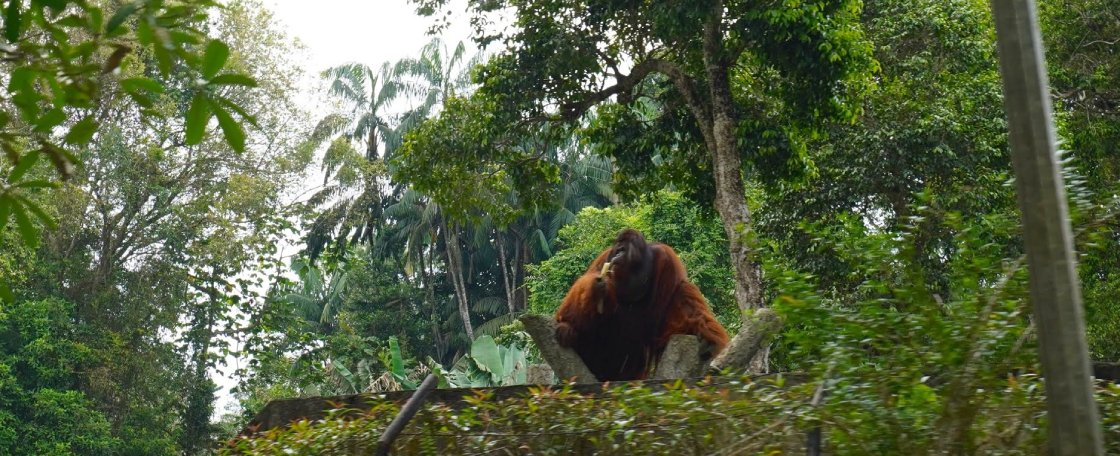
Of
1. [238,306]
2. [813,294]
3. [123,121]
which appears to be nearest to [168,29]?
[813,294]

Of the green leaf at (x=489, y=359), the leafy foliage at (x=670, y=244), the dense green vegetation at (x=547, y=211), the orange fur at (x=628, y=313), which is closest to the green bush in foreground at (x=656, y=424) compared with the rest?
the dense green vegetation at (x=547, y=211)

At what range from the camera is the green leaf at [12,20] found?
2.04m

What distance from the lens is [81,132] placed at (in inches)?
84.4

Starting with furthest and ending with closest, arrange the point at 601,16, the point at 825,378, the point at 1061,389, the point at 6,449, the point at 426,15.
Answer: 1. the point at 6,449
2. the point at 426,15
3. the point at 601,16
4. the point at 825,378
5. the point at 1061,389

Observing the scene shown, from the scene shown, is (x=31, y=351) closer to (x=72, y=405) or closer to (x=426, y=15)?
(x=72, y=405)

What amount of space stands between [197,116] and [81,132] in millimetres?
427

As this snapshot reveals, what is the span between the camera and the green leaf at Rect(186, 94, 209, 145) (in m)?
1.84

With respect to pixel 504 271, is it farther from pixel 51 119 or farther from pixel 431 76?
pixel 51 119

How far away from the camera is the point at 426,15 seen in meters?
11.2

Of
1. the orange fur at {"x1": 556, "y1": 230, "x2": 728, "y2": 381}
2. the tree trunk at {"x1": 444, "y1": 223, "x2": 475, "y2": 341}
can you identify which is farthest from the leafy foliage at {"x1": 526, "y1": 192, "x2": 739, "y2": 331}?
the orange fur at {"x1": 556, "y1": 230, "x2": 728, "y2": 381}

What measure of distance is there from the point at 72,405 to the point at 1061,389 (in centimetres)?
1840

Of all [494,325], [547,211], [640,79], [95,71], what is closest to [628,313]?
[95,71]

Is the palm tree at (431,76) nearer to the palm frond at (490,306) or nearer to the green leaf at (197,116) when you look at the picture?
the palm frond at (490,306)

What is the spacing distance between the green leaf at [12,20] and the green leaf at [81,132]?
183 millimetres
